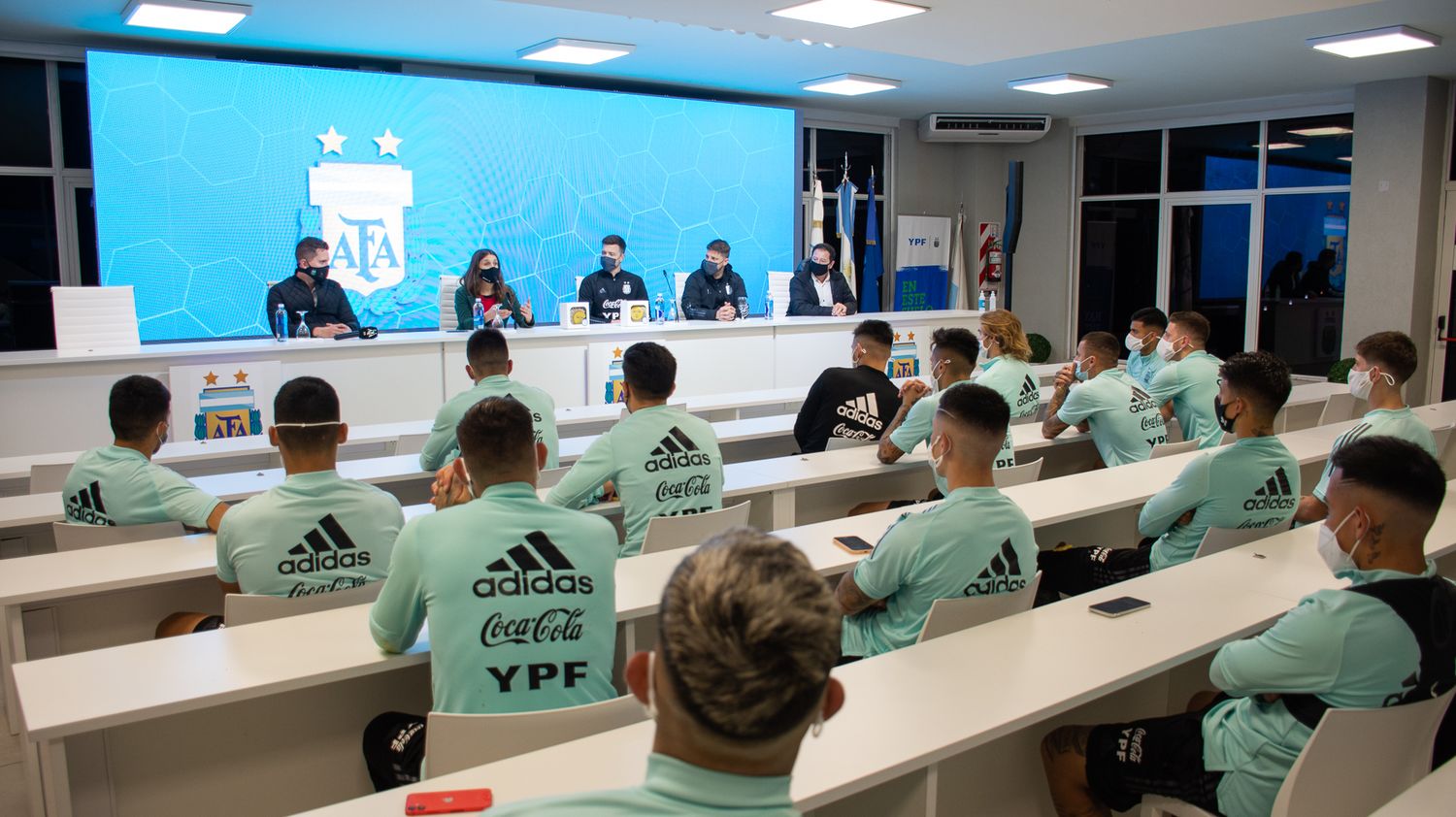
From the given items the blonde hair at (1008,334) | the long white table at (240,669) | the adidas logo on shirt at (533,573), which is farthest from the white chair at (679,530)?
the blonde hair at (1008,334)

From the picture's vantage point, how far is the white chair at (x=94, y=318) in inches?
245

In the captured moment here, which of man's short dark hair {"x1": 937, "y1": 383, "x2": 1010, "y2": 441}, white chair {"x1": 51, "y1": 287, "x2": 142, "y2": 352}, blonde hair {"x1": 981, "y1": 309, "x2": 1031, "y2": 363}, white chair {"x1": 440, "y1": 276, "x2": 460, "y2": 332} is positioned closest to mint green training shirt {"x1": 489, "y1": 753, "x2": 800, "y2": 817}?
man's short dark hair {"x1": 937, "y1": 383, "x2": 1010, "y2": 441}

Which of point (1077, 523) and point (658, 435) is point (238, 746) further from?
point (1077, 523)

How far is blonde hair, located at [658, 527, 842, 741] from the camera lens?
976mm

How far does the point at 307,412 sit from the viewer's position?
2742mm

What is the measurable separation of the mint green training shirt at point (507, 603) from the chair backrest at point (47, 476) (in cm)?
295

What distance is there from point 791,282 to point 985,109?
147 inches

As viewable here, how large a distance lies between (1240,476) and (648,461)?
6.11 feet

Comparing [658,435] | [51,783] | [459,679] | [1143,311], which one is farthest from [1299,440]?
[51,783]

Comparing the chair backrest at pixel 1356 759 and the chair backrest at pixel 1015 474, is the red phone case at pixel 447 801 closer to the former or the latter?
Result: the chair backrest at pixel 1356 759

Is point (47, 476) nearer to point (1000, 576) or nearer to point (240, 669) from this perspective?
point (240, 669)

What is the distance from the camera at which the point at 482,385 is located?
4.27 metres

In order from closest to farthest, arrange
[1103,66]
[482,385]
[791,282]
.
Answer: [482,385], [1103,66], [791,282]

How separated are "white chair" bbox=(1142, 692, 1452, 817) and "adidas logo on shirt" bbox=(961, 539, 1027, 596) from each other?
2.17 ft
